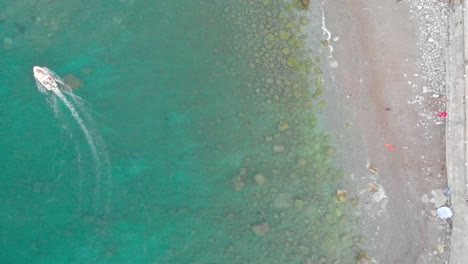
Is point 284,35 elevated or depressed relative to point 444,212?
elevated

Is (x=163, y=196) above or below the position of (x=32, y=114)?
below

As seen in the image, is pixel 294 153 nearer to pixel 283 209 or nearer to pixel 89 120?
pixel 283 209

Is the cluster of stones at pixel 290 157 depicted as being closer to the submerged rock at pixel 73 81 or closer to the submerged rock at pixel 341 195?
the submerged rock at pixel 341 195

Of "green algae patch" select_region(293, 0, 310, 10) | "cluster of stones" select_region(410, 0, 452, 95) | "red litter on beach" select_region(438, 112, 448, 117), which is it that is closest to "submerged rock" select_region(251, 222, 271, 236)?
"red litter on beach" select_region(438, 112, 448, 117)

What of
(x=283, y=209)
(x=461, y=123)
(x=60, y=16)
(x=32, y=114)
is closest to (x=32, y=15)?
(x=60, y=16)

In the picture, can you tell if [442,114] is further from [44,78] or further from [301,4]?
[44,78]

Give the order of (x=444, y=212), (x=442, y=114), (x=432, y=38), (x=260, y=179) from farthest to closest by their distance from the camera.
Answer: (x=432, y=38) → (x=442, y=114) → (x=444, y=212) → (x=260, y=179)

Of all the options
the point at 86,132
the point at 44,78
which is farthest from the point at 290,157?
the point at 44,78
